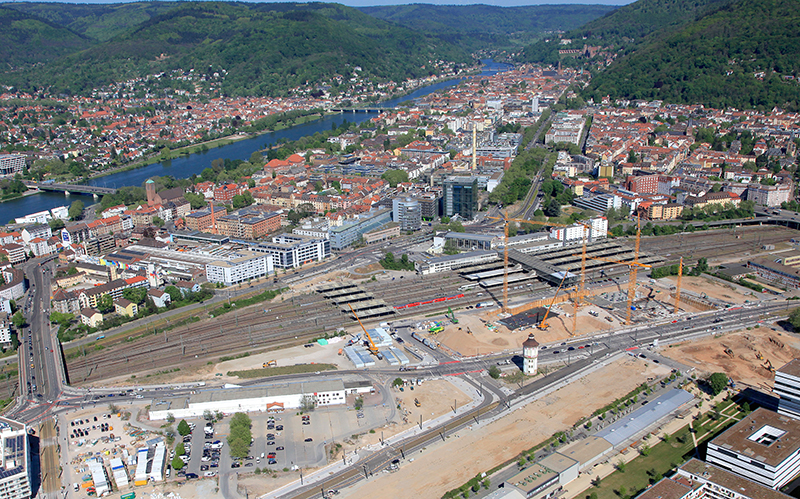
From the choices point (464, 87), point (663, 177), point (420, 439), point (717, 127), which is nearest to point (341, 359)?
point (420, 439)

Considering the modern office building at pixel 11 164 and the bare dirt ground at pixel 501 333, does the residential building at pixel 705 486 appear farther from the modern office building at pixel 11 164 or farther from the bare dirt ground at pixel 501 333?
the modern office building at pixel 11 164

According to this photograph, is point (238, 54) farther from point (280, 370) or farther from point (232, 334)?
point (280, 370)

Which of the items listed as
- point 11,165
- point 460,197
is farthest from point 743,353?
point 11,165

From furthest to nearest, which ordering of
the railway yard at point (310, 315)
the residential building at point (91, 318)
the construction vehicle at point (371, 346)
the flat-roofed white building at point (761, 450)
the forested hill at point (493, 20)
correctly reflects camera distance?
the forested hill at point (493, 20) → the residential building at point (91, 318) → the railway yard at point (310, 315) → the construction vehicle at point (371, 346) → the flat-roofed white building at point (761, 450)

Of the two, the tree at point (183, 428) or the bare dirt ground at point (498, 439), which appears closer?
the bare dirt ground at point (498, 439)

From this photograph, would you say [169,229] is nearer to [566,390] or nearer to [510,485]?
[566,390]

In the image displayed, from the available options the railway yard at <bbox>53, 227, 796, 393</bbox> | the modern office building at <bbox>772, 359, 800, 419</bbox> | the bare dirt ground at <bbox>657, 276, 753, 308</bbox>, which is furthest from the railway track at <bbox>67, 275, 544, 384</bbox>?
the modern office building at <bbox>772, 359, 800, 419</bbox>

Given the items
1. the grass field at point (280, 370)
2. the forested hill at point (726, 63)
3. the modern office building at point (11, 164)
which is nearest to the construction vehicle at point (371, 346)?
the grass field at point (280, 370)
